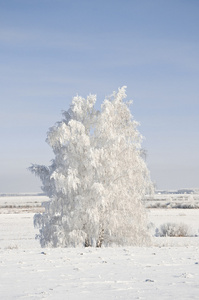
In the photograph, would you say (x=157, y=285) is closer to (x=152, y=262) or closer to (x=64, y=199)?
(x=152, y=262)

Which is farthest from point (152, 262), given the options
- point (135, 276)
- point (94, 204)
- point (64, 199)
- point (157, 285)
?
point (64, 199)

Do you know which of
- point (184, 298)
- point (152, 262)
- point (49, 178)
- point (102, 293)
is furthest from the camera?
point (49, 178)

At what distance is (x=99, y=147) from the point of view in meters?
22.4

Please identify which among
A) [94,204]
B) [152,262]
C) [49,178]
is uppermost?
[49,178]

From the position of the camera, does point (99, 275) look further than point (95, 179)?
No

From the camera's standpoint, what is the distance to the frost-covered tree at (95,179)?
21531 mm

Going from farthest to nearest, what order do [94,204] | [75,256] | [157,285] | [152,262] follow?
[94,204]
[75,256]
[152,262]
[157,285]

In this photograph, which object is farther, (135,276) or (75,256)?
(75,256)

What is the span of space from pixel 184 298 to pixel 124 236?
15.1 m

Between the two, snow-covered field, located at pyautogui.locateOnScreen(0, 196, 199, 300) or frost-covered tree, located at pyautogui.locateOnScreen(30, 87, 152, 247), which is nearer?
snow-covered field, located at pyautogui.locateOnScreen(0, 196, 199, 300)

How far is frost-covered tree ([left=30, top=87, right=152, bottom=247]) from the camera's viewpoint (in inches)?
848

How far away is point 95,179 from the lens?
22031 millimetres

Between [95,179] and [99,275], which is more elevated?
[95,179]

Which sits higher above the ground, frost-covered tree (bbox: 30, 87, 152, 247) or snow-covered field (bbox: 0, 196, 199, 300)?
frost-covered tree (bbox: 30, 87, 152, 247)
